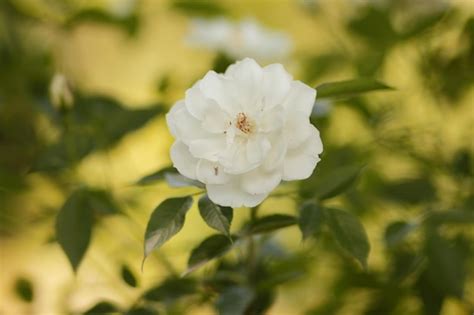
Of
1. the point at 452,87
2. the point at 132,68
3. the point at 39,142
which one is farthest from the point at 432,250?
the point at 132,68

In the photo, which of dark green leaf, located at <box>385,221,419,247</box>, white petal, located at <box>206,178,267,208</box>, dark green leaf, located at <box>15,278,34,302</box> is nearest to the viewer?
white petal, located at <box>206,178,267,208</box>

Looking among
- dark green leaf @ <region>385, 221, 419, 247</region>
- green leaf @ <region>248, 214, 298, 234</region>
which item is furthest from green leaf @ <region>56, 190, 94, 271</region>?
dark green leaf @ <region>385, 221, 419, 247</region>

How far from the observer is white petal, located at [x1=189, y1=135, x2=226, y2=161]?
456 mm

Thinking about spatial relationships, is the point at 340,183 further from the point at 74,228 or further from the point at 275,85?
the point at 74,228

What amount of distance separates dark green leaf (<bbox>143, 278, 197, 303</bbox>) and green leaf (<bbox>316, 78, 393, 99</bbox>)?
204 mm

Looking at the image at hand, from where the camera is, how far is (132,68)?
1.54 meters

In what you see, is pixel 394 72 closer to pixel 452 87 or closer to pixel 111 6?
pixel 452 87

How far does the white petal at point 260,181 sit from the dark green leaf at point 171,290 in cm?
16

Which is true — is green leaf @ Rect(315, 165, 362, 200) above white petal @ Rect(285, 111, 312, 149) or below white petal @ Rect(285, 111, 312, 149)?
below

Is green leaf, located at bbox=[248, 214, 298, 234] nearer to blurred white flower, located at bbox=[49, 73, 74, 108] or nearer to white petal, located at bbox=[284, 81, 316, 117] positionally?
white petal, located at bbox=[284, 81, 316, 117]

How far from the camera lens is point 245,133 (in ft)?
1.55

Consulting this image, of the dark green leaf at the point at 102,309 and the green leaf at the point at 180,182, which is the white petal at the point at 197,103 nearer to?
the green leaf at the point at 180,182

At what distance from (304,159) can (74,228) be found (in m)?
0.19

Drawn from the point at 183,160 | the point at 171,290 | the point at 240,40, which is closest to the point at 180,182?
the point at 183,160
